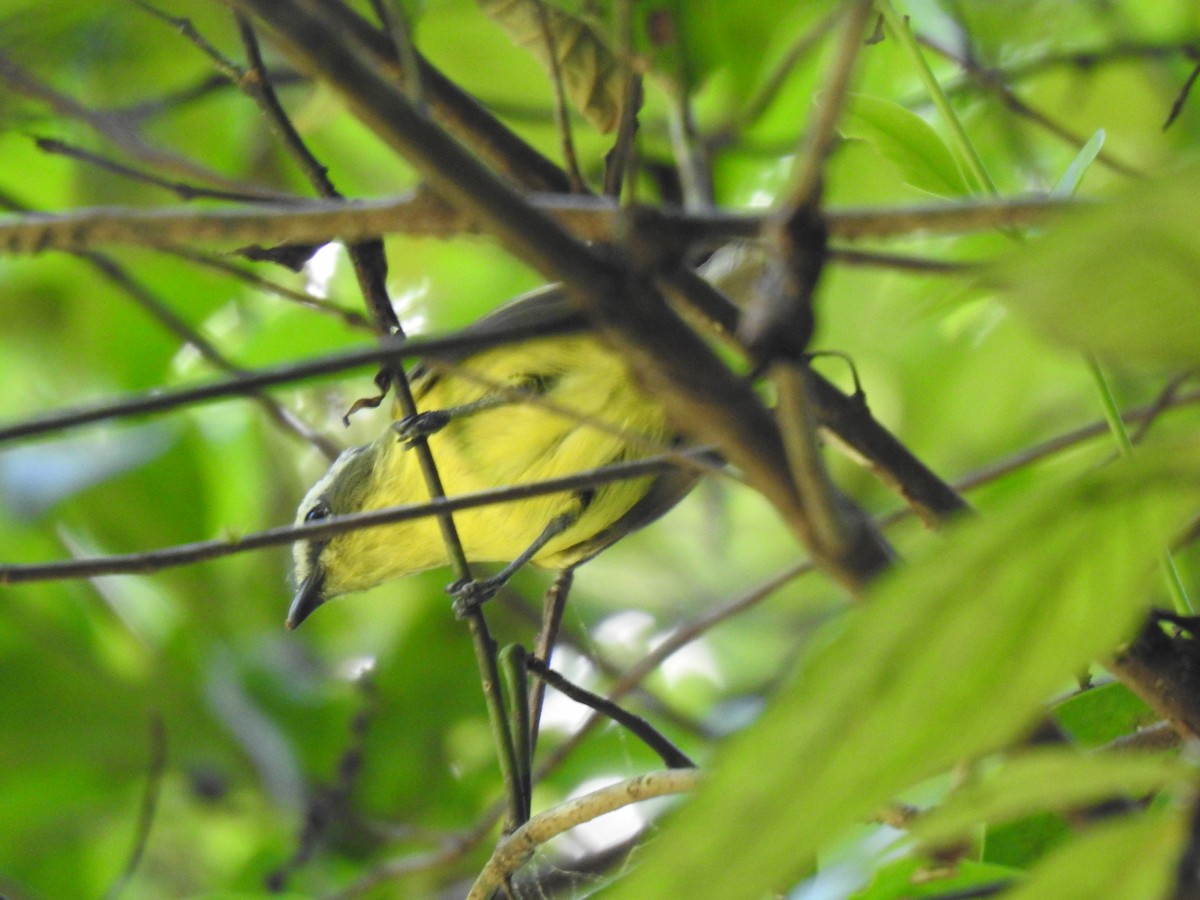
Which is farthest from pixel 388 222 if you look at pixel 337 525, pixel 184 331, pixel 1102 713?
pixel 184 331

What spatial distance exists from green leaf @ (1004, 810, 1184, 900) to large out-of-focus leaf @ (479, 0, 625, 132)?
1.26 meters

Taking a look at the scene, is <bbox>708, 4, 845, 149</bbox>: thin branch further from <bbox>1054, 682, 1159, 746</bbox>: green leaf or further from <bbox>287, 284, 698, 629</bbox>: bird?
<bbox>1054, 682, 1159, 746</bbox>: green leaf

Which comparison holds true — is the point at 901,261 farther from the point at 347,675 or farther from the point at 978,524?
the point at 347,675

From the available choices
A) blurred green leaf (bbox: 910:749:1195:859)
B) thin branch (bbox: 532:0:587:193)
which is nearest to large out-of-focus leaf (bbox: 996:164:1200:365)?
blurred green leaf (bbox: 910:749:1195:859)

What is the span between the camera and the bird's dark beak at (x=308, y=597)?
107 inches

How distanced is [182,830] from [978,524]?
10.3ft

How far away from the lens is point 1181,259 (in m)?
0.49

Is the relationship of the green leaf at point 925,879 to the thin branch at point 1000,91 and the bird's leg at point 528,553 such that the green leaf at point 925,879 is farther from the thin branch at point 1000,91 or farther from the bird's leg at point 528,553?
the thin branch at point 1000,91

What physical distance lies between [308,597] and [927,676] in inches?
94.1

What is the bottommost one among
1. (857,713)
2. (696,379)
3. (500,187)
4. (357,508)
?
(857,713)

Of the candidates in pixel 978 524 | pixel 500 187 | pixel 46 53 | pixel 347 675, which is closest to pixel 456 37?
pixel 46 53

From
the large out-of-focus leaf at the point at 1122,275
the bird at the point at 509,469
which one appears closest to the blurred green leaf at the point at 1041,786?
the large out-of-focus leaf at the point at 1122,275

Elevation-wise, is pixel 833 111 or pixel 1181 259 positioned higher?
pixel 833 111

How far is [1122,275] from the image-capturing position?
19.0 inches
